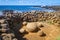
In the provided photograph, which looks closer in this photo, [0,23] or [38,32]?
[0,23]

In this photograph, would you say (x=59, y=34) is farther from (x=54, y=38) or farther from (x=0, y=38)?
(x=0, y=38)

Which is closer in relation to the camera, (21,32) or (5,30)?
(5,30)

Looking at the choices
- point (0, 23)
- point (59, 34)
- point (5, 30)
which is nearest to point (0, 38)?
point (5, 30)

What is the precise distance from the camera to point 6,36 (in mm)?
7957

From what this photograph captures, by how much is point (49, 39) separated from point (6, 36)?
302 cm

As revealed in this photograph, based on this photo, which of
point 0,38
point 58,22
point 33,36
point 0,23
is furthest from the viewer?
point 58,22

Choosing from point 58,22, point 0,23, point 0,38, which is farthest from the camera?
point 58,22

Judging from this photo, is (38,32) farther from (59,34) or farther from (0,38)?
(0,38)

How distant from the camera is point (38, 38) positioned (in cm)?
1012

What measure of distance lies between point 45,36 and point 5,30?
2919 millimetres

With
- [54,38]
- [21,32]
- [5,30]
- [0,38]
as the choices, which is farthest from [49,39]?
[0,38]

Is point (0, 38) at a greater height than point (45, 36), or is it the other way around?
point (0, 38)

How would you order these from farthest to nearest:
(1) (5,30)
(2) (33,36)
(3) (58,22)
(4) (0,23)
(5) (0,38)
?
(3) (58,22), (2) (33,36), (4) (0,23), (1) (5,30), (5) (0,38)

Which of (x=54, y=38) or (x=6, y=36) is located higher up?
(x=6, y=36)
